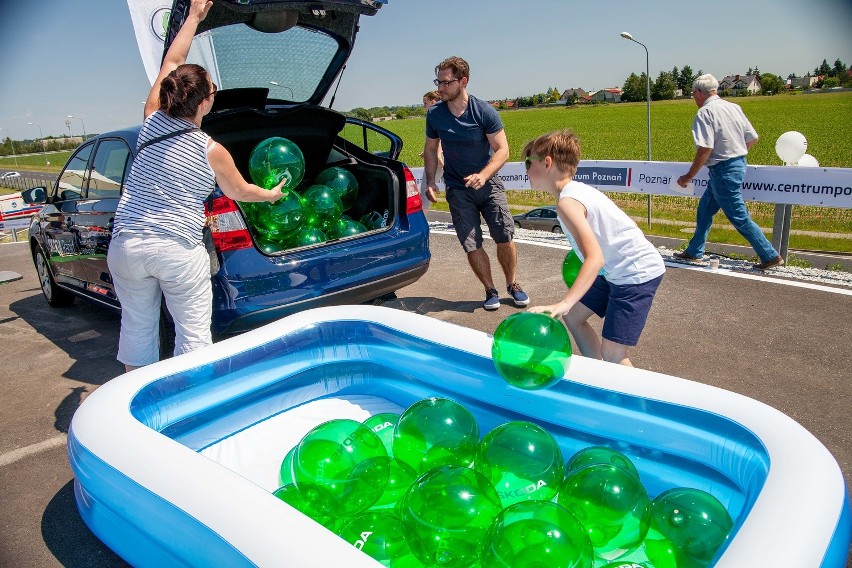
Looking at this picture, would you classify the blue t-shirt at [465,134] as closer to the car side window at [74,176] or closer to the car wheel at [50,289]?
the car side window at [74,176]

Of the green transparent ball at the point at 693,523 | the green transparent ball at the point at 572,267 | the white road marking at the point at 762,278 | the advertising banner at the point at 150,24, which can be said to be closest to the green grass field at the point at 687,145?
the white road marking at the point at 762,278

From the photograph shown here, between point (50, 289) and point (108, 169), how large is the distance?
2.14 metres

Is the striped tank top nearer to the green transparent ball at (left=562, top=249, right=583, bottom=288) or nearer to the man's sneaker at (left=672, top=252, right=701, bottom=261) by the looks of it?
the green transparent ball at (left=562, top=249, right=583, bottom=288)

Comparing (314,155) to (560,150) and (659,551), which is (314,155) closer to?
(560,150)

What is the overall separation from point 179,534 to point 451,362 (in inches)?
62.5

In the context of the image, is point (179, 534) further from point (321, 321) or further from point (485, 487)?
point (321, 321)

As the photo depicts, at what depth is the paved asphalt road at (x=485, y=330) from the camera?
112 inches

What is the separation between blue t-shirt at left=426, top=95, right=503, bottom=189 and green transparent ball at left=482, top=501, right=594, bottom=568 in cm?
366

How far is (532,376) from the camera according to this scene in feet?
8.91

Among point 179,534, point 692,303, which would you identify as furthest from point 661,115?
point 179,534

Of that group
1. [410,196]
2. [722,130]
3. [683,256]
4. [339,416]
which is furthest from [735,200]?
[339,416]

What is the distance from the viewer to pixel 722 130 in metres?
5.79

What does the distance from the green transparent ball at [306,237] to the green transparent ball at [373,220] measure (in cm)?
45

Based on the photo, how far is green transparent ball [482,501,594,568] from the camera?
5.62 ft
